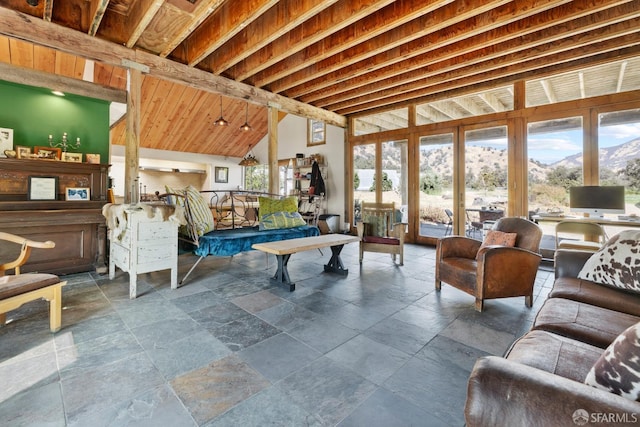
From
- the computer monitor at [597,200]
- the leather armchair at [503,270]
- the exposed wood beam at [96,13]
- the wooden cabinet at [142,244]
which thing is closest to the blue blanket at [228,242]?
the wooden cabinet at [142,244]

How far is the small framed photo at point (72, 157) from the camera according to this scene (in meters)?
3.48

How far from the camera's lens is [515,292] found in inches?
99.9

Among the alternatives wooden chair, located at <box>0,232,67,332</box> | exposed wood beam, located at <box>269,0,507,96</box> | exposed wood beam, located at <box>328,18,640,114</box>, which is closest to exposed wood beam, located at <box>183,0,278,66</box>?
exposed wood beam, located at <box>269,0,507,96</box>

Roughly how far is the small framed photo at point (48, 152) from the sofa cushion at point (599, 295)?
201 inches

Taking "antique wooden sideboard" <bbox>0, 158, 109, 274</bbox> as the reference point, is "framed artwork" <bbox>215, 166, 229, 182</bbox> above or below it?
above

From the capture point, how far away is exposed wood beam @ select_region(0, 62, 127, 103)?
309cm

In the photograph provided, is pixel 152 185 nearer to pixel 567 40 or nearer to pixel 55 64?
pixel 55 64

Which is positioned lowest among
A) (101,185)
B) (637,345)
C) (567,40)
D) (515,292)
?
(515,292)

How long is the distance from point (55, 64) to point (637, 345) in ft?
26.8

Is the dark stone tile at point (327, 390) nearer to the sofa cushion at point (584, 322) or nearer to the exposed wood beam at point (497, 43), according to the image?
the sofa cushion at point (584, 322)

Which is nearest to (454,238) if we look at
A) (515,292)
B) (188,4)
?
(515,292)

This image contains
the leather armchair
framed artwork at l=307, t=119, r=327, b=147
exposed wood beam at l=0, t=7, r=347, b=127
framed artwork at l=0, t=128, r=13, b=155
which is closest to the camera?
the leather armchair

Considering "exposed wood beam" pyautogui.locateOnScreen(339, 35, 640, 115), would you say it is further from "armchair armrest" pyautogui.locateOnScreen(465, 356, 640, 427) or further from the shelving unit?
"armchair armrest" pyautogui.locateOnScreen(465, 356, 640, 427)

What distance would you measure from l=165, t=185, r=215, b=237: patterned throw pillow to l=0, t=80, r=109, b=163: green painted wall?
1.34 meters
